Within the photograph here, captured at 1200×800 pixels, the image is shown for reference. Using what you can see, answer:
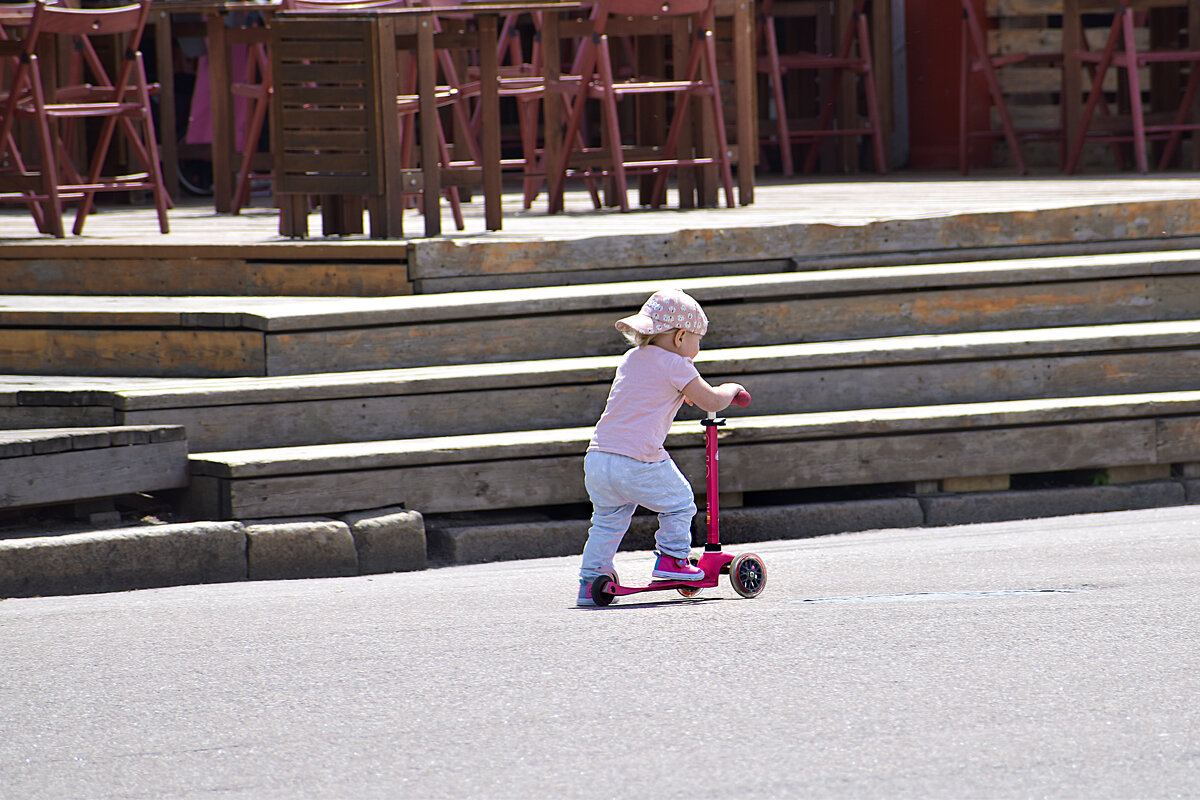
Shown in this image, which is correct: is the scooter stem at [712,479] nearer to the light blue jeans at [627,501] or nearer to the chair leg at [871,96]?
the light blue jeans at [627,501]

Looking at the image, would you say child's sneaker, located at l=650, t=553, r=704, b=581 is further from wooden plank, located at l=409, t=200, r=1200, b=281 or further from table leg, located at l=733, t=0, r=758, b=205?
→ table leg, located at l=733, t=0, r=758, b=205

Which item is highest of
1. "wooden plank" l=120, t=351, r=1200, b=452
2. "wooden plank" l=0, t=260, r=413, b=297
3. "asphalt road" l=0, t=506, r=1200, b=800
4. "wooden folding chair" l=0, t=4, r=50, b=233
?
"wooden folding chair" l=0, t=4, r=50, b=233

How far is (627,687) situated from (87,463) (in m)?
2.36

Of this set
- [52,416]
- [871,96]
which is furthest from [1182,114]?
[52,416]

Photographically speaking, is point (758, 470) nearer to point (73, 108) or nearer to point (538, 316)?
point (538, 316)

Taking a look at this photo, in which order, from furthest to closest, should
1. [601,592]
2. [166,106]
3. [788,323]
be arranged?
[166,106], [788,323], [601,592]

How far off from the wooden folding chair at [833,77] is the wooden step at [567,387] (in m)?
6.18

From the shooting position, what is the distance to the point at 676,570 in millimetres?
4672

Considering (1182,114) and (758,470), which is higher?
(1182,114)

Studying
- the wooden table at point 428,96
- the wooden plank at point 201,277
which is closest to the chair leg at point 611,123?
the wooden table at point 428,96

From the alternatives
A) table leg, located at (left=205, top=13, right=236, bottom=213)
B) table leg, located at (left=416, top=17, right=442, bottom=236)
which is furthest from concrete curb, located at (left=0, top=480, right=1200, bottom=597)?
table leg, located at (left=205, top=13, right=236, bottom=213)

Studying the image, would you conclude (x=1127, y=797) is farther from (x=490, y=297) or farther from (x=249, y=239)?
(x=249, y=239)

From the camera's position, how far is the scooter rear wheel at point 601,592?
14.9 feet

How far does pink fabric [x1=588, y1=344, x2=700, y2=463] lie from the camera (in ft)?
15.3
